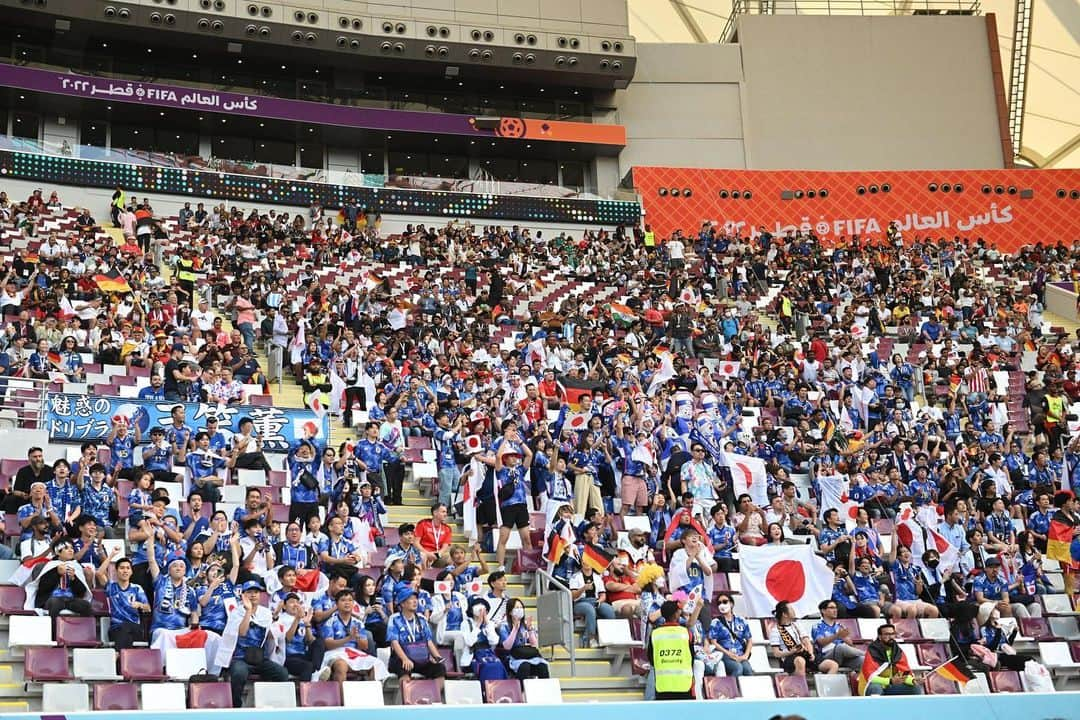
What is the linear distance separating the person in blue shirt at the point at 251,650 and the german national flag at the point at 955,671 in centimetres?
639

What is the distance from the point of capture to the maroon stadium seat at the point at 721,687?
1260 centimetres

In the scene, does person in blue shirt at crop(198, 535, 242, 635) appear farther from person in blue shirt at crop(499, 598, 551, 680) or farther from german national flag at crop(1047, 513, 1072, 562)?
german national flag at crop(1047, 513, 1072, 562)

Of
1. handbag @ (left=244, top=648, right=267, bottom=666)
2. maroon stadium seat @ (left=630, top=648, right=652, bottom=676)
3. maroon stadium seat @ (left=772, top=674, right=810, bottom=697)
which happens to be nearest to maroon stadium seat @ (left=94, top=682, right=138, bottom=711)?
handbag @ (left=244, top=648, right=267, bottom=666)

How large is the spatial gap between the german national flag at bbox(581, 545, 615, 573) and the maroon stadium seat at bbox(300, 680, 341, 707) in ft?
12.2

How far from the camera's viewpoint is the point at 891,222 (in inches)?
1590

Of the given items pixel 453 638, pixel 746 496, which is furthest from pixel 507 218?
pixel 453 638

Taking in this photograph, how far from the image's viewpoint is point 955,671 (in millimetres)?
13359

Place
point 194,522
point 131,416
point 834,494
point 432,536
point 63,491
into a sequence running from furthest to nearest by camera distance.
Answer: point 834,494
point 131,416
point 432,536
point 63,491
point 194,522

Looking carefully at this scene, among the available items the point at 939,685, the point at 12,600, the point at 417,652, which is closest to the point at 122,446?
the point at 12,600

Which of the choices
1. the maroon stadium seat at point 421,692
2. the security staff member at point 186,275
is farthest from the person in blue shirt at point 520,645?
the security staff member at point 186,275

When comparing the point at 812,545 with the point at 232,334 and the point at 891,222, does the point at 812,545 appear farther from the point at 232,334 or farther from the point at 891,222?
Answer: the point at 891,222

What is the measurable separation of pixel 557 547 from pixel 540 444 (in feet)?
Answer: 6.78

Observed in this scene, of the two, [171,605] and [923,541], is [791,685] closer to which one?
[923,541]

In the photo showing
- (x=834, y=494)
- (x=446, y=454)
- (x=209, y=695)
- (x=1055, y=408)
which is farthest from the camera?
(x=1055, y=408)
